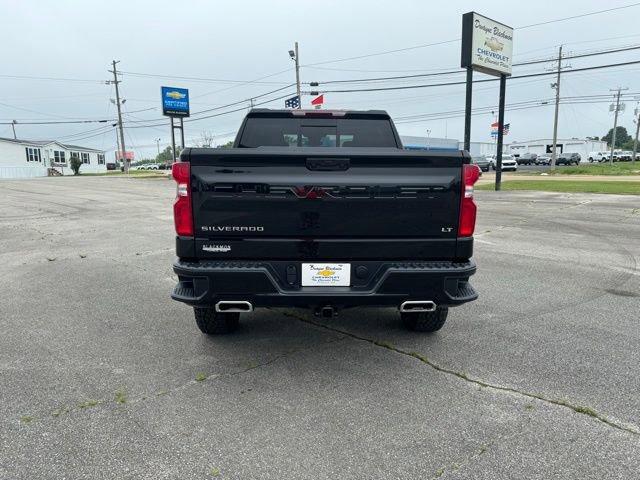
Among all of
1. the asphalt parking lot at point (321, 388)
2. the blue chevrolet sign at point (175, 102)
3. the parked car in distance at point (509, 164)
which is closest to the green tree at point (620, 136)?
the parked car in distance at point (509, 164)

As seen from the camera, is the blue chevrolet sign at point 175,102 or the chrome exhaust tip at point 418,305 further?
the blue chevrolet sign at point 175,102

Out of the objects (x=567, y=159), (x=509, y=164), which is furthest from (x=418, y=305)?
(x=567, y=159)

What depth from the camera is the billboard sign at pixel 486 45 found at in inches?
827

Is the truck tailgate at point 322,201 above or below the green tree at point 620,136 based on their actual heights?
below

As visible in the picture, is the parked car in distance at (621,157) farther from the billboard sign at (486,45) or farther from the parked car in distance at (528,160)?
the billboard sign at (486,45)

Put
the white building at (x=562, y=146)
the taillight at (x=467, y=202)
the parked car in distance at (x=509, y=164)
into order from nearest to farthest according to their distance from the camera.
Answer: the taillight at (x=467, y=202) → the parked car in distance at (x=509, y=164) → the white building at (x=562, y=146)

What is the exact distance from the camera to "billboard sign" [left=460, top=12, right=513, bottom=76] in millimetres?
21000

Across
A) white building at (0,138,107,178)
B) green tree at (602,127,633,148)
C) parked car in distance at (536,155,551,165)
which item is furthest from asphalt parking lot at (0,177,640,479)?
green tree at (602,127,633,148)

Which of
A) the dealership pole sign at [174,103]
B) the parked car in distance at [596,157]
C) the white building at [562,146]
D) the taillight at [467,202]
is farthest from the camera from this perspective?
the white building at [562,146]

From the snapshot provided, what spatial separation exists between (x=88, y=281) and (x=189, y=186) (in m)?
4.14

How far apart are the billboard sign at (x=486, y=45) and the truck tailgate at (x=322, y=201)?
2022 cm

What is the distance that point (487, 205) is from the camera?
54.2ft

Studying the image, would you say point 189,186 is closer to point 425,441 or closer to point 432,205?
point 432,205

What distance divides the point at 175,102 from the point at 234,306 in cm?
4347
